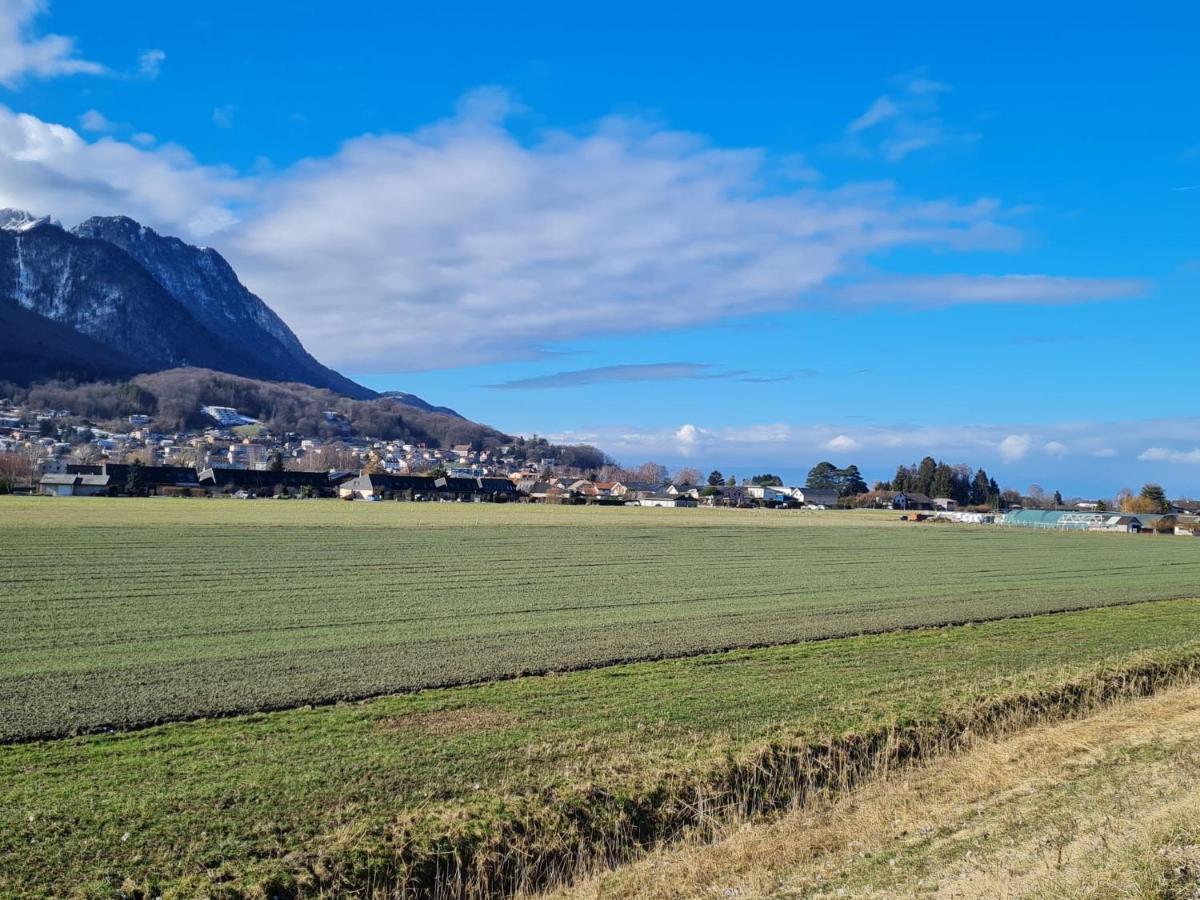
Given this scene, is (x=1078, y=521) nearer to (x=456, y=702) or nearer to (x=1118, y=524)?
(x=1118, y=524)

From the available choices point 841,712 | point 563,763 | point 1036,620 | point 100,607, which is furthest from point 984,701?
point 100,607

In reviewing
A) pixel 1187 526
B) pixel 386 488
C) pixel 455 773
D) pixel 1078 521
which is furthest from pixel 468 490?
pixel 455 773

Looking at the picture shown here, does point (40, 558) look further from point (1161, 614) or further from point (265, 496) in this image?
point (265, 496)

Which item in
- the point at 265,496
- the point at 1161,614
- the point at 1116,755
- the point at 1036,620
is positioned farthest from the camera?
the point at 265,496

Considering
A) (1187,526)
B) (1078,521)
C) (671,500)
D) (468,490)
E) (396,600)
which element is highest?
(1187,526)

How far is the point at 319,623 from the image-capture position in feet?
82.7

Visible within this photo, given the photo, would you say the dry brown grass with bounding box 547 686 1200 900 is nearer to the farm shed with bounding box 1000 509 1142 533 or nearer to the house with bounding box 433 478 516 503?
the farm shed with bounding box 1000 509 1142 533

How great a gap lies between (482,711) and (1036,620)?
21848 millimetres

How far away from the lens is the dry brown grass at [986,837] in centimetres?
887

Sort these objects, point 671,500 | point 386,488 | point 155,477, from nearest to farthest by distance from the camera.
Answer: point 155,477 → point 386,488 → point 671,500

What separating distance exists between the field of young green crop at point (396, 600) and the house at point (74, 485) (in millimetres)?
78828

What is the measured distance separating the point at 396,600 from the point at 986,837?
2295cm

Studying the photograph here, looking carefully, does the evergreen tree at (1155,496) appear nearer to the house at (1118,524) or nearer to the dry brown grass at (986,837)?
the house at (1118,524)

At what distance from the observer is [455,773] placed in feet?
41.4
